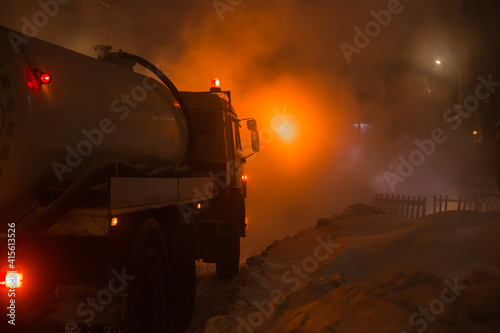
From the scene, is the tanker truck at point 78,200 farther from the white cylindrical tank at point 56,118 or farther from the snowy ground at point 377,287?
the snowy ground at point 377,287

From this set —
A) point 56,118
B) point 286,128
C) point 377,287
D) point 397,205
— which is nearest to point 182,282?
point 377,287

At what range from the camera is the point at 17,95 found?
3297 millimetres

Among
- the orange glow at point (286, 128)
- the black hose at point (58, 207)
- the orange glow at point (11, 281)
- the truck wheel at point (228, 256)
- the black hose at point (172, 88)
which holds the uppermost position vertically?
the orange glow at point (286, 128)

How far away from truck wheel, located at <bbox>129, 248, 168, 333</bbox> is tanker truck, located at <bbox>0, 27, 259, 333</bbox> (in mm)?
11

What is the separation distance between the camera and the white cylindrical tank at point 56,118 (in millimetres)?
3301

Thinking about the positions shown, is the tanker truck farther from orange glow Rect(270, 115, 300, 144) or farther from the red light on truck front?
orange glow Rect(270, 115, 300, 144)

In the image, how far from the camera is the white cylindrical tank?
3.30m

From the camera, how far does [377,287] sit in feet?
15.6

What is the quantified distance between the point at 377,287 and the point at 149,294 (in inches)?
90.1

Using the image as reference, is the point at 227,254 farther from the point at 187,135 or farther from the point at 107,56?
the point at 107,56

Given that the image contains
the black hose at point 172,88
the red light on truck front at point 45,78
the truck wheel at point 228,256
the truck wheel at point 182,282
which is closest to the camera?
the red light on truck front at point 45,78

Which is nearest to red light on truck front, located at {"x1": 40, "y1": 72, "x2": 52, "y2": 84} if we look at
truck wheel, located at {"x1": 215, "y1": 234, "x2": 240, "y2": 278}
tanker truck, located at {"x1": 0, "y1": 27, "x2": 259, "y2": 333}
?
tanker truck, located at {"x1": 0, "y1": 27, "x2": 259, "y2": 333}

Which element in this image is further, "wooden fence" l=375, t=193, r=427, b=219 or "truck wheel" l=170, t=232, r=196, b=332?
"wooden fence" l=375, t=193, r=427, b=219

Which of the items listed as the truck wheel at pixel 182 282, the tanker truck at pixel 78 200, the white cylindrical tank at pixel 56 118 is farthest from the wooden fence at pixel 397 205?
the white cylindrical tank at pixel 56 118
